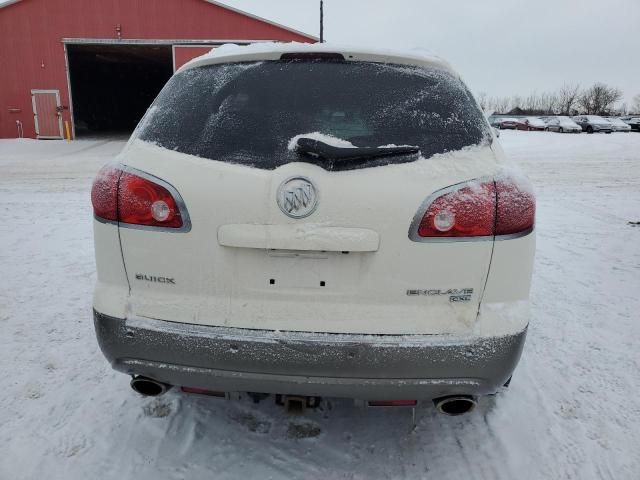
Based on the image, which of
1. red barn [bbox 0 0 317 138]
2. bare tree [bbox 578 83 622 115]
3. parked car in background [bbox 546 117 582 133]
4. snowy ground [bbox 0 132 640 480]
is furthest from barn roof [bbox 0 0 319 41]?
bare tree [bbox 578 83 622 115]

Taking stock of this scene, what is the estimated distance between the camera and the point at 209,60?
2387 mm

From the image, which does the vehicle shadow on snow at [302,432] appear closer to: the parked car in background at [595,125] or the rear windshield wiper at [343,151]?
the rear windshield wiper at [343,151]

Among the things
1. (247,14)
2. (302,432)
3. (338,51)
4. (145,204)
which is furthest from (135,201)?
(247,14)

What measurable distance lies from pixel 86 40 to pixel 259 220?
24341 millimetres

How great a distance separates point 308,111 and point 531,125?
4886cm

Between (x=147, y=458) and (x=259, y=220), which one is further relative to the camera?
→ (x=147, y=458)

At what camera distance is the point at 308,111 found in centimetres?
212

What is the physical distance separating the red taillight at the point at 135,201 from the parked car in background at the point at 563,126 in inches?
1693

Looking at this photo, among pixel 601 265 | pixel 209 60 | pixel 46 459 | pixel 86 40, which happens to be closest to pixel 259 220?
pixel 209 60

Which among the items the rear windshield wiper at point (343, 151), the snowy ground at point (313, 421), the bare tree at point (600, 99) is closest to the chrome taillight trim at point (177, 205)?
the rear windshield wiper at point (343, 151)

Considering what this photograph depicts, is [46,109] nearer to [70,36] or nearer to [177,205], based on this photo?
[70,36]

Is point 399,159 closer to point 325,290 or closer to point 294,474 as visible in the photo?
point 325,290

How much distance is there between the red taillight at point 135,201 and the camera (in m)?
1.98

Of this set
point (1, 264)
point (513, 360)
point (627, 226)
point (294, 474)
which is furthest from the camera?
point (627, 226)
